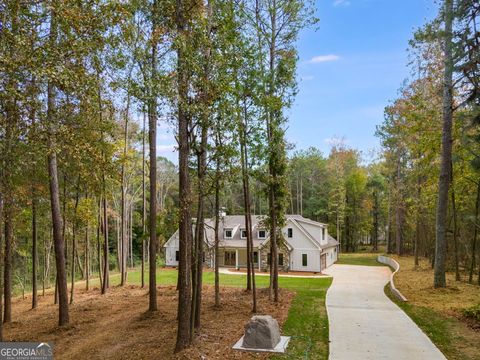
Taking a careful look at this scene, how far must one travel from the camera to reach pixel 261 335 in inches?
316

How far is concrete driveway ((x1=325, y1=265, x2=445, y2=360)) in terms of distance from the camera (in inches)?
301

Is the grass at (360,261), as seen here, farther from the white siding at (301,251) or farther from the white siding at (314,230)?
the white siding at (301,251)

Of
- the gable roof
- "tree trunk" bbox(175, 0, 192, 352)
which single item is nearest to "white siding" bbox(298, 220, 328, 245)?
the gable roof

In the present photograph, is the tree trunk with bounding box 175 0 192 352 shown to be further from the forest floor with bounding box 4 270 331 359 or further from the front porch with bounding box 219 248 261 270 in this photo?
the front porch with bounding box 219 248 261 270

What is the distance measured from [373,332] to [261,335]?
321cm

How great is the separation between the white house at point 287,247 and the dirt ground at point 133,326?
12.7 metres

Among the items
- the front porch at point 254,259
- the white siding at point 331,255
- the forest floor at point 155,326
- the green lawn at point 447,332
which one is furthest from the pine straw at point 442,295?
the white siding at point 331,255

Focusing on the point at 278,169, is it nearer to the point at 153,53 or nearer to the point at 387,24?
the point at 153,53

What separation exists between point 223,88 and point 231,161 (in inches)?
69.2

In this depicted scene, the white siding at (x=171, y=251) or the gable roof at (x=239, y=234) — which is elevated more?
the gable roof at (x=239, y=234)

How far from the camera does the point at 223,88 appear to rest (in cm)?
795

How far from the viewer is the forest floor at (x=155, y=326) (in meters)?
8.20

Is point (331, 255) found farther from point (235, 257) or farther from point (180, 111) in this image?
A: point (180, 111)

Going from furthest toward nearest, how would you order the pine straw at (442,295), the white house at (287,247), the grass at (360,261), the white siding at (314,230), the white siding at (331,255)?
the grass at (360,261) → the white siding at (331,255) → the white siding at (314,230) → the white house at (287,247) → the pine straw at (442,295)
